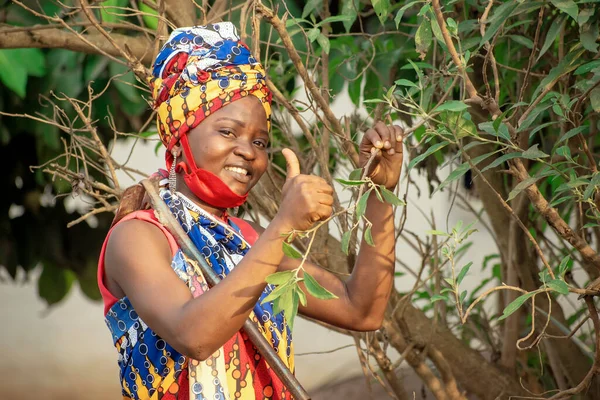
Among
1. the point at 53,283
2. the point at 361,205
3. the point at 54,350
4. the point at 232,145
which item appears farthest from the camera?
the point at 54,350

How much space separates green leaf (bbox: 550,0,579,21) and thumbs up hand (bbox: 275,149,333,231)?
1.71ft

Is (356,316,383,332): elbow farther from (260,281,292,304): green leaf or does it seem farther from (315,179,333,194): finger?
(260,281,292,304): green leaf

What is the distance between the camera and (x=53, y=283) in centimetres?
440

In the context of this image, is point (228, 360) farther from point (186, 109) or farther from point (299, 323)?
point (299, 323)

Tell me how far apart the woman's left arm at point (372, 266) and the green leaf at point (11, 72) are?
159 centimetres

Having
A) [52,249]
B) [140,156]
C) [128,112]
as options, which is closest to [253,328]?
[128,112]

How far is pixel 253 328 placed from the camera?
1.75 meters

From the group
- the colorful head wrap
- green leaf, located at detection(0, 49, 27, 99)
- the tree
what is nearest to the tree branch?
the tree

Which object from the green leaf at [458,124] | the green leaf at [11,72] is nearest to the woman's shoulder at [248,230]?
the green leaf at [458,124]

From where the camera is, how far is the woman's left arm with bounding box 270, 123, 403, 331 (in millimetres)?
1807

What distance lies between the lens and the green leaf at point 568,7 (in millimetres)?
1677

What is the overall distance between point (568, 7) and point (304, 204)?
0.59 m

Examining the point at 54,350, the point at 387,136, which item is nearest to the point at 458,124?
the point at 387,136

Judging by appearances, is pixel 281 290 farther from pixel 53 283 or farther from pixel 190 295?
pixel 53 283
